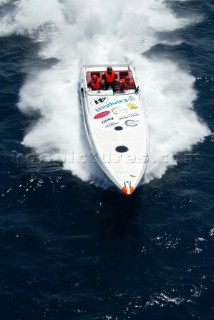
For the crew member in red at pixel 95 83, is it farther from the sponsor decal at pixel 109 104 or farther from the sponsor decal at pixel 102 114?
the sponsor decal at pixel 102 114

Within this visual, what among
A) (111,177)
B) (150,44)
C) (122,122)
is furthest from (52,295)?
(150,44)

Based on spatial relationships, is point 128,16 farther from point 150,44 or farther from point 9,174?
point 9,174

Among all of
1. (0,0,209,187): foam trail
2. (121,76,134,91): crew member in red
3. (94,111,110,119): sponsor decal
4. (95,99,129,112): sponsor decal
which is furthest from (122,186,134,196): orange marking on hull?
(121,76,134,91): crew member in red

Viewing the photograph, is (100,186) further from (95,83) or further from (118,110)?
(95,83)

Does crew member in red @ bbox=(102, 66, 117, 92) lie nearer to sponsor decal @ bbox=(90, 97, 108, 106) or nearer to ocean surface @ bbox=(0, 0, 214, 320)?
sponsor decal @ bbox=(90, 97, 108, 106)

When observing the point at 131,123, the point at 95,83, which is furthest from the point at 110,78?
the point at 131,123
